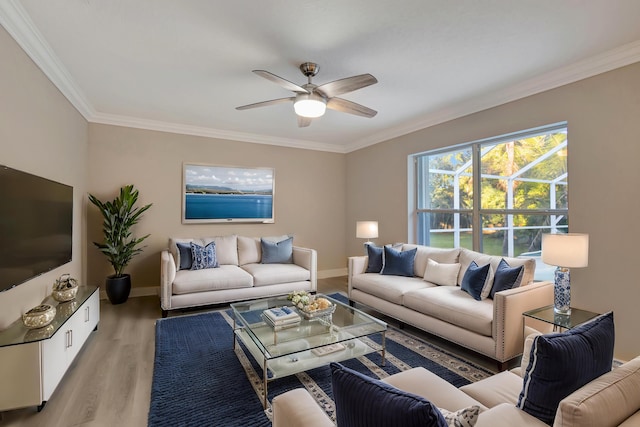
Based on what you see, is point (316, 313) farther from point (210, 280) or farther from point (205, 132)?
point (205, 132)

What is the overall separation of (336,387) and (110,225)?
4.26 meters

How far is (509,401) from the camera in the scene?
142cm

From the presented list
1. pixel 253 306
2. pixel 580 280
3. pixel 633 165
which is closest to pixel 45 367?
pixel 253 306

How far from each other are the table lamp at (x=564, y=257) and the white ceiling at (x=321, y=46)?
1.58m

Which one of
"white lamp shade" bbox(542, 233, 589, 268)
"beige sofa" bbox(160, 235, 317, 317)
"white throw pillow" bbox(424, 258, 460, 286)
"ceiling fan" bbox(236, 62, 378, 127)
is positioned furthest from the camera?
"beige sofa" bbox(160, 235, 317, 317)

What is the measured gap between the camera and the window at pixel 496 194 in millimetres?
3328

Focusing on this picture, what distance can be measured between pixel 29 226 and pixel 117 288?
6.79 ft

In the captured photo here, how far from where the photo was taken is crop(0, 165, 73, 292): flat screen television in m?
2.04

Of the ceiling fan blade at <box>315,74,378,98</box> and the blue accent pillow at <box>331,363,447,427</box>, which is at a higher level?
the ceiling fan blade at <box>315,74,378,98</box>

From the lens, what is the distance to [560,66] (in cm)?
293

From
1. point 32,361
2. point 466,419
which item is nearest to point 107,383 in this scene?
point 32,361

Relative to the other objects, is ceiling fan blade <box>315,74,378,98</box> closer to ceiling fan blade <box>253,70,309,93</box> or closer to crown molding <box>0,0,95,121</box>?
ceiling fan blade <box>253,70,309,93</box>

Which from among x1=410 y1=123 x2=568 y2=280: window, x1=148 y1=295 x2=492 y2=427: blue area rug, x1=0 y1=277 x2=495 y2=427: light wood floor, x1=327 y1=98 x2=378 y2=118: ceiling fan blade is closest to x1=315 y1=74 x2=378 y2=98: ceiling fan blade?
x1=327 y1=98 x2=378 y2=118: ceiling fan blade

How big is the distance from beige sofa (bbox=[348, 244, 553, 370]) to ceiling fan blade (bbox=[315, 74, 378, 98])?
6.55 ft
